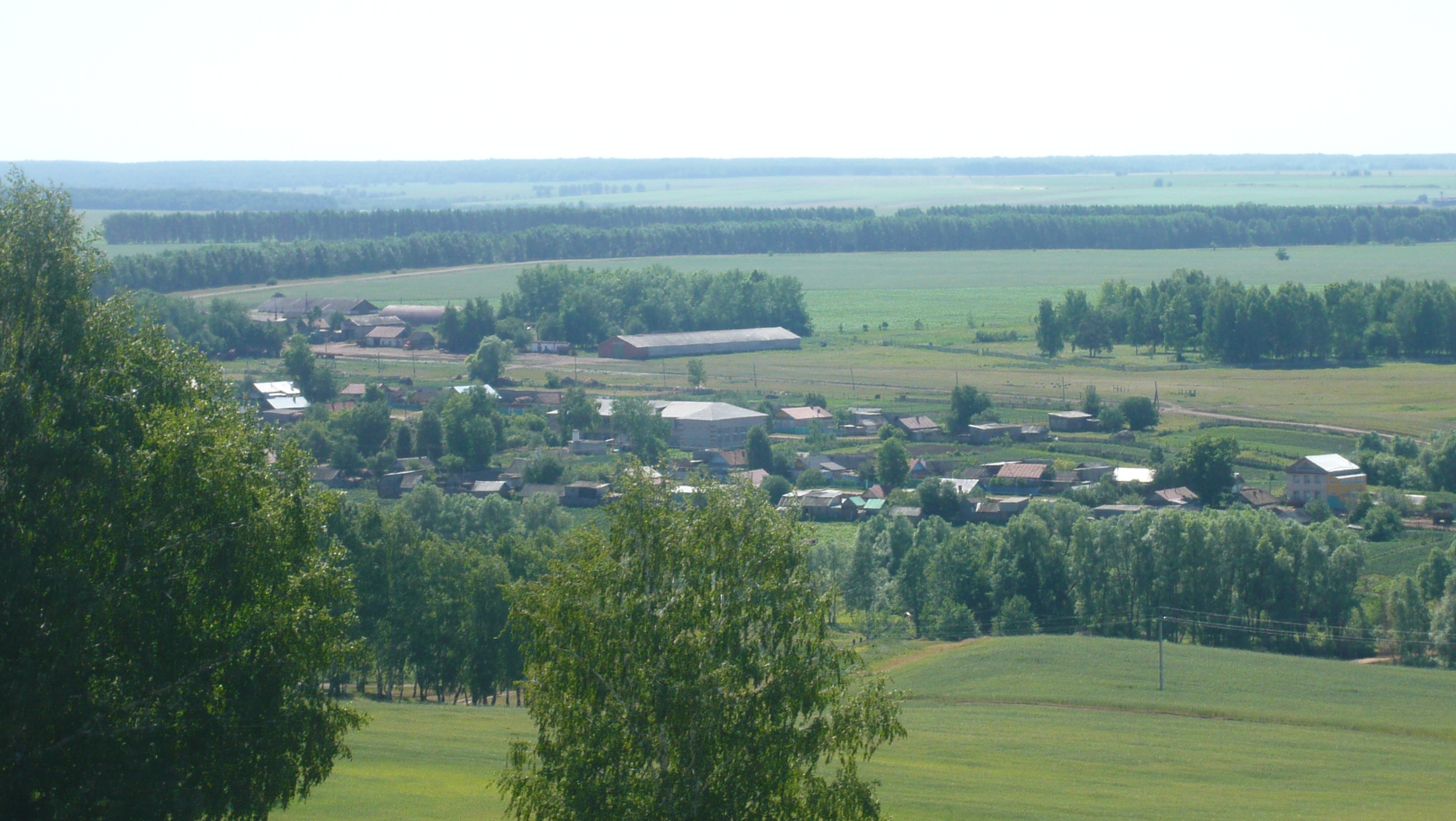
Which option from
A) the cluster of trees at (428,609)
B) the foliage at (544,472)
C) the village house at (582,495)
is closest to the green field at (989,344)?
the foliage at (544,472)

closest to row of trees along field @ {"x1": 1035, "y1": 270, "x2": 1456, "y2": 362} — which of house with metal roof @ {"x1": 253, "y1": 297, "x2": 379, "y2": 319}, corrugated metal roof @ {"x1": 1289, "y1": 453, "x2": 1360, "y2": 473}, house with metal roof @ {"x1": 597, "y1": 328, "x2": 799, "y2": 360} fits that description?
house with metal roof @ {"x1": 597, "y1": 328, "x2": 799, "y2": 360}

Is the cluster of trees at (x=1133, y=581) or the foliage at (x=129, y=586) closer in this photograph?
the foliage at (x=129, y=586)

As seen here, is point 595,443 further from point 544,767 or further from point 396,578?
point 544,767

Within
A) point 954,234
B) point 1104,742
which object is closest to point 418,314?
point 954,234

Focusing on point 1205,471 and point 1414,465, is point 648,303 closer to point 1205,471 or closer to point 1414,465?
point 1205,471

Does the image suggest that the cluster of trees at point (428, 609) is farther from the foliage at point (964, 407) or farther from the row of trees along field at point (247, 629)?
the foliage at point (964, 407)

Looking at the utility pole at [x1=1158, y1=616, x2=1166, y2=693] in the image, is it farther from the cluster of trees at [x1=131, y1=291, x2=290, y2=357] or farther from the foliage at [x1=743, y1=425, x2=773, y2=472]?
the cluster of trees at [x1=131, y1=291, x2=290, y2=357]

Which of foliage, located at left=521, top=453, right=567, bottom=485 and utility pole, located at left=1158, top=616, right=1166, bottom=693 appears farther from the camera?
foliage, located at left=521, top=453, right=567, bottom=485
